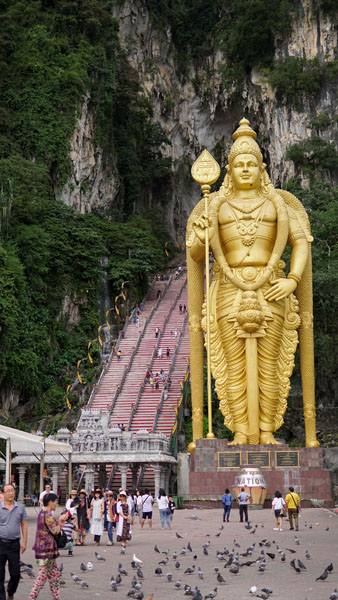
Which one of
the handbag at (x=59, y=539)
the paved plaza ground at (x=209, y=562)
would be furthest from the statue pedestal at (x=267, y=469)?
the handbag at (x=59, y=539)

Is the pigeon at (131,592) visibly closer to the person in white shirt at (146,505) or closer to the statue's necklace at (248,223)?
the person in white shirt at (146,505)

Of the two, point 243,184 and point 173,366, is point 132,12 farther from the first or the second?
point 243,184

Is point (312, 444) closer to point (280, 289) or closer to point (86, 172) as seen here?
point (280, 289)

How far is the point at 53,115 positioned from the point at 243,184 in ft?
54.1

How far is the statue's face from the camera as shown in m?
22.5

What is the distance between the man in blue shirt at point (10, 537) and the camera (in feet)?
22.7

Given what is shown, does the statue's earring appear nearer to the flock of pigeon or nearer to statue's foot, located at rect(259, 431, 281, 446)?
statue's foot, located at rect(259, 431, 281, 446)

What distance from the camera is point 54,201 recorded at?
35469mm

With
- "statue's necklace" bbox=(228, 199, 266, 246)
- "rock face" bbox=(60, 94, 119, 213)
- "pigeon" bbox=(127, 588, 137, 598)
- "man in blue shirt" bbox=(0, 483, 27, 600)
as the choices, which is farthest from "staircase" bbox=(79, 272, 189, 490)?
"man in blue shirt" bbox=(0, 483, 27, 600)

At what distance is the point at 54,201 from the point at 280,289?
16.2m

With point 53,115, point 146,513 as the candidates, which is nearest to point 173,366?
point 53,115

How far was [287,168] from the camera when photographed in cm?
4075

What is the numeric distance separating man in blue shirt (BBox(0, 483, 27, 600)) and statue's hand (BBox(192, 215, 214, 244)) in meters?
14.9

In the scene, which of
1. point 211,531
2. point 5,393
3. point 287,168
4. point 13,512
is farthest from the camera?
point 287,168
